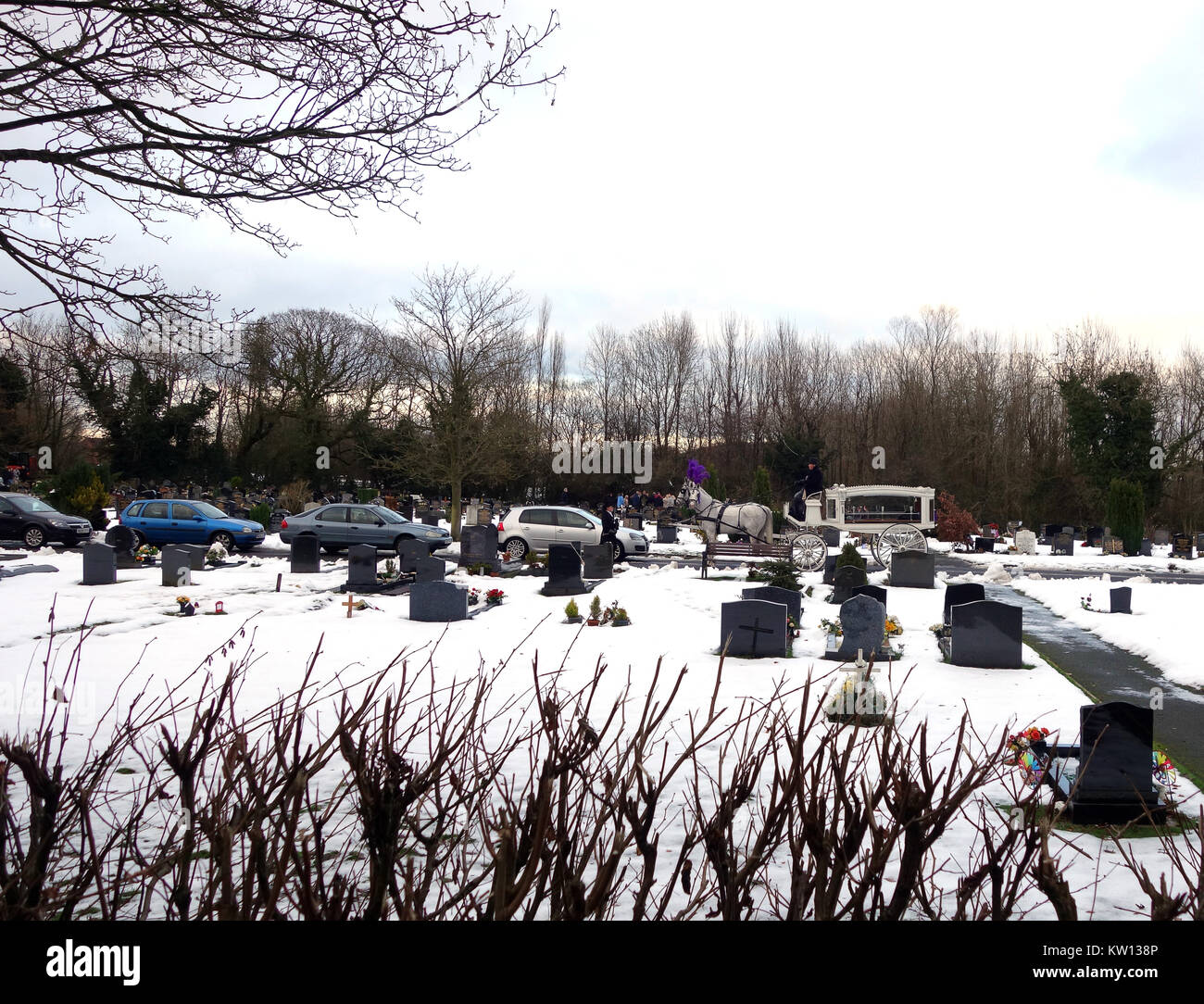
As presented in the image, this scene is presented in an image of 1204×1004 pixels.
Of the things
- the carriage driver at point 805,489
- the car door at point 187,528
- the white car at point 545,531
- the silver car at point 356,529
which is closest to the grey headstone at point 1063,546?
the carriage driver at point 805,489

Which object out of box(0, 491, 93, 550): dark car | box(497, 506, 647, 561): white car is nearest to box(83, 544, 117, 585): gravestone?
box(0, 491, 93, 550): dark car

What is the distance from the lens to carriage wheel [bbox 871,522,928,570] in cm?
2256

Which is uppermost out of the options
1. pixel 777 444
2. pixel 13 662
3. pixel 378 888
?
pixel 777 444

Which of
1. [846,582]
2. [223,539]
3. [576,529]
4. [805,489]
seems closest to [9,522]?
[223,539]

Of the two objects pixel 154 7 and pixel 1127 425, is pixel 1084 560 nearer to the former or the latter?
pixel 1127 425

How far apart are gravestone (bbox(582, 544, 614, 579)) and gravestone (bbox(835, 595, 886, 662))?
9373mm

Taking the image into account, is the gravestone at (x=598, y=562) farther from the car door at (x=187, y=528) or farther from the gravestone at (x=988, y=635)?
the car door at (x=187, y=528)

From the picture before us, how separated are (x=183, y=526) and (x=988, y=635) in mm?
20179

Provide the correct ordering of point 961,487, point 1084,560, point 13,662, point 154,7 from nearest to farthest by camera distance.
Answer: point 154,7, point 13,662, point 1084,560, point 961,487

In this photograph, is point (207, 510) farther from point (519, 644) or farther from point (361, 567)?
point (519, 644)

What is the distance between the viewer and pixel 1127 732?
5.68m

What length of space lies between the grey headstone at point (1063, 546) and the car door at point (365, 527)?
67.4 feet
